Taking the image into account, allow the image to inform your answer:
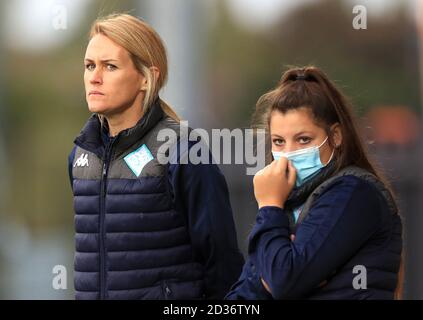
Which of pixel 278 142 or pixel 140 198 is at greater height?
pixel 278 142

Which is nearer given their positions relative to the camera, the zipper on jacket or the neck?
the zipper on jacket

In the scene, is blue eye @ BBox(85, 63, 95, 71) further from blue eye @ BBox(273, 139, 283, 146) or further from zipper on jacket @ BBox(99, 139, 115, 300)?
blue eye @ BBox(273, 139, 283, 146)

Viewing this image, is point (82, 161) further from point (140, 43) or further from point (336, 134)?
point (336, 134)

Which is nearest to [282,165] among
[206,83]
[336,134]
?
[336,134]

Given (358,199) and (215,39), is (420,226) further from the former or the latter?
(358,199)

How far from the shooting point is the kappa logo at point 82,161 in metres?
3.32

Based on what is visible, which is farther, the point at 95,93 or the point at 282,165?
the point at 95,93

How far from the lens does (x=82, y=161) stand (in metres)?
3.34

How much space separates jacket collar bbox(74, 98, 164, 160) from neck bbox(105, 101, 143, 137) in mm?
35

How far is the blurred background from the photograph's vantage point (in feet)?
21.4

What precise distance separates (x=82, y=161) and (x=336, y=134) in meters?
0.97

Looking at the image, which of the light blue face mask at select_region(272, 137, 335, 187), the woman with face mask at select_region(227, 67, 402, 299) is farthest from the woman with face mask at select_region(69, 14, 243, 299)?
the light blue face mask at select_region(272, 137, 335, 187)

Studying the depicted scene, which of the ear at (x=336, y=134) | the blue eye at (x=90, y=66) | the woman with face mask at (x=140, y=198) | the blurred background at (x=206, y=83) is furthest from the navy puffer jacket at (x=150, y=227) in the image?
the blurred background at (x=206, y=83)

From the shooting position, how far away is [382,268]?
107 inches
